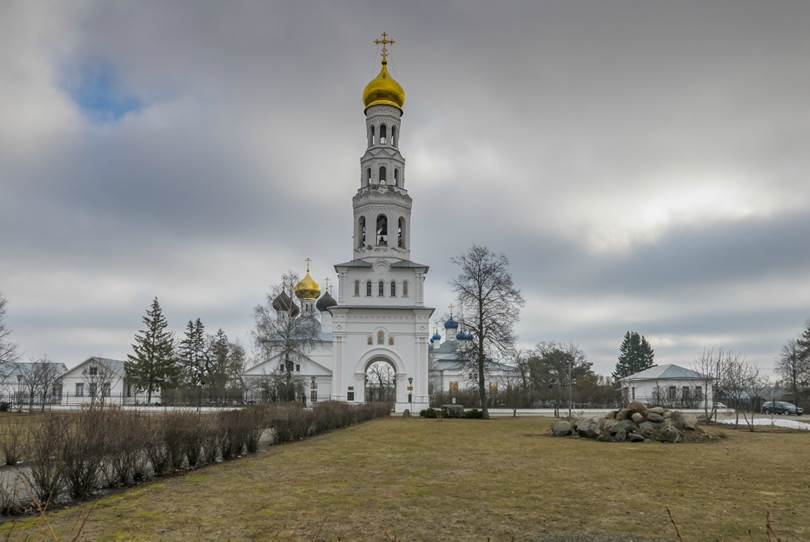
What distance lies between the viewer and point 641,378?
62031 mm

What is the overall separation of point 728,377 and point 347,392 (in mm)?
23336

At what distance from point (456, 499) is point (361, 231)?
3856 centimetres

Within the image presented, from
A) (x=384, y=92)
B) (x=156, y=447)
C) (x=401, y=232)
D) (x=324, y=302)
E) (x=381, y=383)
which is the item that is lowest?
(x=381, y=383)

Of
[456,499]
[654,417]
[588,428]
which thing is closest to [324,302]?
[588,428]

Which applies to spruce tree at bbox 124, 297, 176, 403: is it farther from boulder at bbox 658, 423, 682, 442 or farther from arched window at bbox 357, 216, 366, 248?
boulder at bbox 658, 423, 682, 442

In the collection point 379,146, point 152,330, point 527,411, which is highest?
point 379,146

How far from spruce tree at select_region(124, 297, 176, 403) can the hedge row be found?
44.9 m

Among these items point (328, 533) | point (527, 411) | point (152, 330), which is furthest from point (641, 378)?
point (328, 533)

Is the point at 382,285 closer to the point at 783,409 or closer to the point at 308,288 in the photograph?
the point at 308,288

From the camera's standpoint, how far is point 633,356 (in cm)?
8888

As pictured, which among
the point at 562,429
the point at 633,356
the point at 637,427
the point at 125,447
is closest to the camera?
the point at 125,447

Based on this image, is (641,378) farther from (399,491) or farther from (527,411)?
(399,491)

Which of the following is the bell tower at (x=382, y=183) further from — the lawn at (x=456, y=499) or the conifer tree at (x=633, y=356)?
the conifer tree at (x=633, y=356)

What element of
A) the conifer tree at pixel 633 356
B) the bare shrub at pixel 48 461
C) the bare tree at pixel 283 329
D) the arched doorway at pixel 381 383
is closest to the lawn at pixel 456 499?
the bare shrub at pixel 48 461
